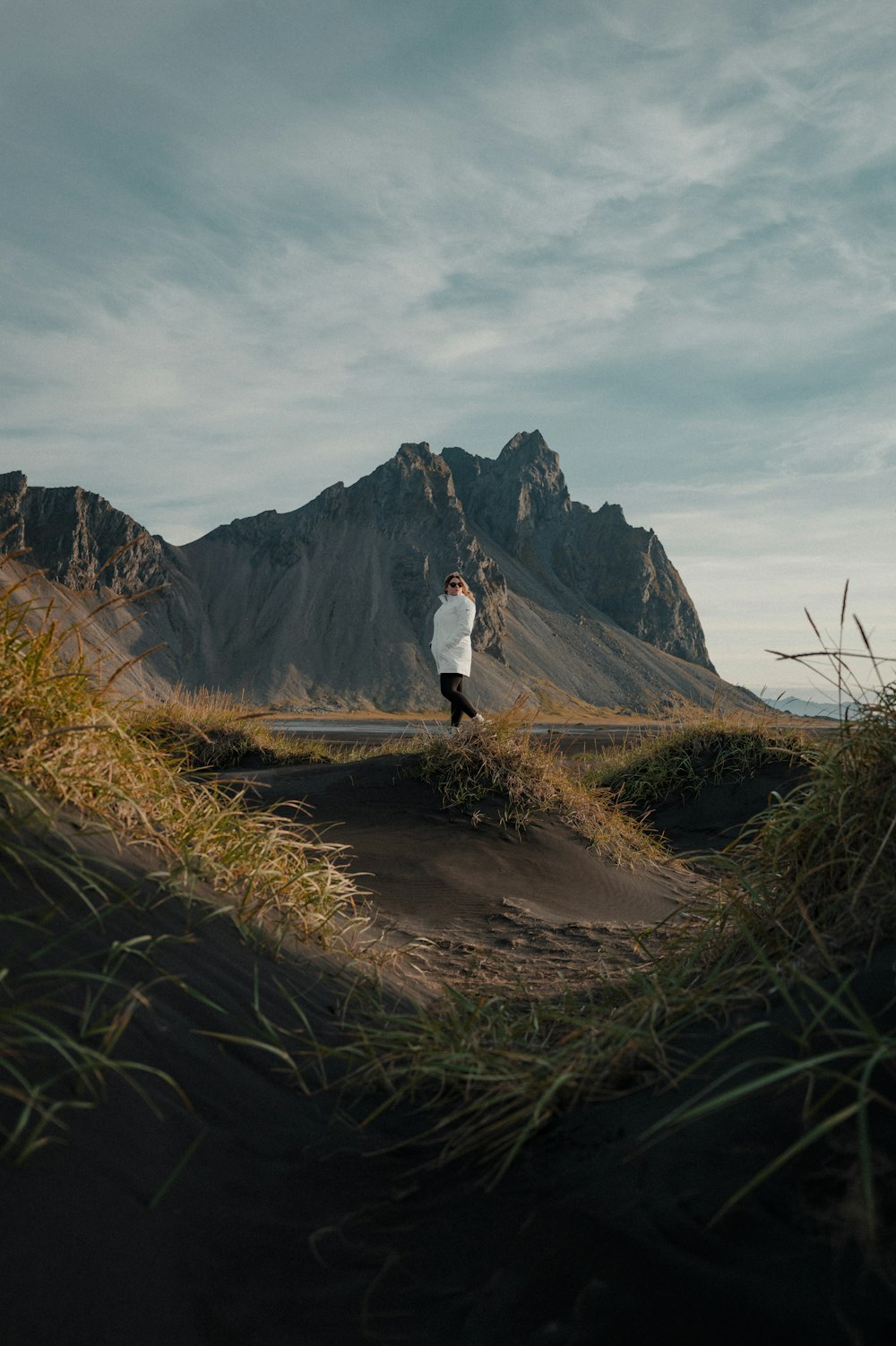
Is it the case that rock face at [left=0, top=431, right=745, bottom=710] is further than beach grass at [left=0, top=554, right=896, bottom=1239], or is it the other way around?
rock face at [left=0, top=431, right=745, bottom=710]

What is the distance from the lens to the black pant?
999 centimetres

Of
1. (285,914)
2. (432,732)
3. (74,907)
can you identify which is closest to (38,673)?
(74,907)

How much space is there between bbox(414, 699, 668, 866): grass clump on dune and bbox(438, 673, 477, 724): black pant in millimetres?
1353

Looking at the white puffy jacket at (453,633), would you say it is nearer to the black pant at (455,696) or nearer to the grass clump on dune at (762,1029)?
the black pant at (455,696)

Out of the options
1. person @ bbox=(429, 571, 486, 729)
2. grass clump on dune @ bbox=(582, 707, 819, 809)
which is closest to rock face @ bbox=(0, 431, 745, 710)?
grass clump on dune @ bbox=(582, 707, 819, 809)

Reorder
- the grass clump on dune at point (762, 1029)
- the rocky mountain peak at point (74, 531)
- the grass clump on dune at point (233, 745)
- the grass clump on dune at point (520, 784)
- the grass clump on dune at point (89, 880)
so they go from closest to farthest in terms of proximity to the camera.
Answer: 1. the grass clump on dune at point (762, 1029)
2. the grass clump on dune at point (89, 880)
3. the grass clump on dune at point (520, 784)
4. the grass clump on dune at point (233, 745)
5. the rocky mountain peak at point (74, 531)

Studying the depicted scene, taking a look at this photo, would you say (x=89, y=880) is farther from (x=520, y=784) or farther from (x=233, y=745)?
(x=233, y=745)

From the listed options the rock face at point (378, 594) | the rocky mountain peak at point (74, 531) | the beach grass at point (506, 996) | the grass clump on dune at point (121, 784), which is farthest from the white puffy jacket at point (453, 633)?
the rocky mountain peak at point (74, 531)

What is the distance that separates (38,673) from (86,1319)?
197cm

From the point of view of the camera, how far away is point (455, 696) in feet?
33.3

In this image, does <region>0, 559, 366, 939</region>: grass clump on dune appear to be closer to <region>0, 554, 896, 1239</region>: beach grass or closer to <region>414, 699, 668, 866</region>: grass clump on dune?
<region>0, 554, 896, 1239</region>: beach grass

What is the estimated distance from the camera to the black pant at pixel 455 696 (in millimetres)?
9987

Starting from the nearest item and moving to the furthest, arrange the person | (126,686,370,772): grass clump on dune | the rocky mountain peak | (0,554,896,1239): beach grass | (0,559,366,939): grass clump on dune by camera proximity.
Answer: (0,554,896,1239): beach grass < (0,559,366,939): grass clump on dune < the person < (126,686,370,772): grass clump on dune < the rocky mountain peak

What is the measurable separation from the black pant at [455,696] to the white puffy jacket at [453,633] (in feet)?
0.33
